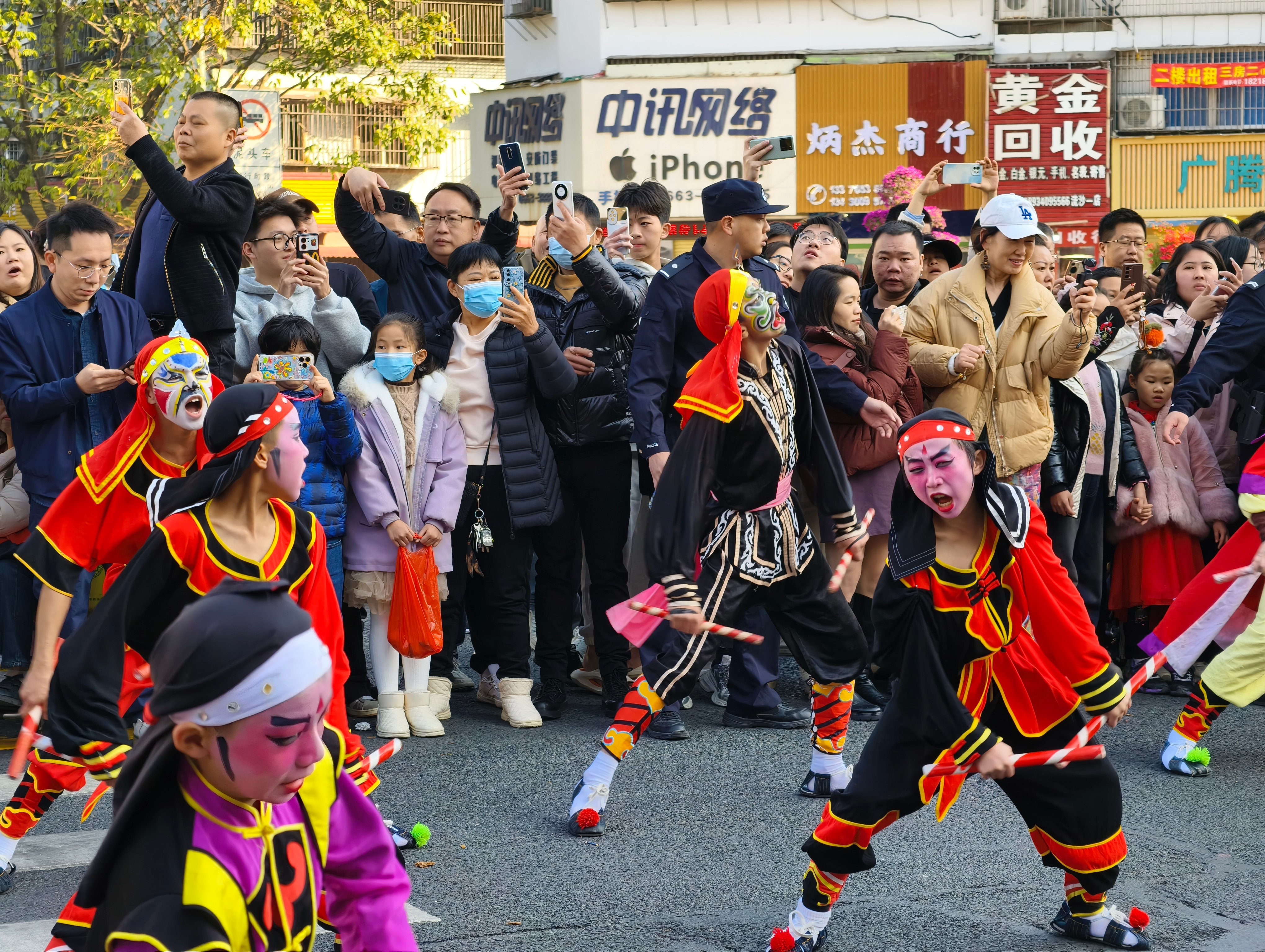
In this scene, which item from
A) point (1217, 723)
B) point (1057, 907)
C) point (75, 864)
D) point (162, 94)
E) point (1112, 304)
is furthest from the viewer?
point (162, 94)

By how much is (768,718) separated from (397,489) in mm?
2057

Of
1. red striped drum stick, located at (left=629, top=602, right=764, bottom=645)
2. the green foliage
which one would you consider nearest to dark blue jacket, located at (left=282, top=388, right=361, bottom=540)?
red striped drum stick, located at (left=629, top=602, right=764, bottom=645)

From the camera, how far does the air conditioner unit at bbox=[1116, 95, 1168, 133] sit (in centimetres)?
2234

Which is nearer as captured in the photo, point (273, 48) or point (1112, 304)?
point (1112, 304)

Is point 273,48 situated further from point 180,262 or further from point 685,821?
point 685,821

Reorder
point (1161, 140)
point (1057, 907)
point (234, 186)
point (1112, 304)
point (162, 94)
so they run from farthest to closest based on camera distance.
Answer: point (1161, 140)
point (162, 94)
point (1112, 304)
point (234, 186)
point (1057, 907)

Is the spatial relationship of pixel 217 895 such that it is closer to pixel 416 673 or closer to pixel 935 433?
pixel 935 433

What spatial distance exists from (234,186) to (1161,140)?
Answer: 19.5 meters

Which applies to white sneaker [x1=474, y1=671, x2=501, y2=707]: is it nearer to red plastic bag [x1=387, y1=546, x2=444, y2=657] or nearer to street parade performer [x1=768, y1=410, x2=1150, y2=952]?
red plastic bag [x1=387, y1=546, x2=444, y2=657]

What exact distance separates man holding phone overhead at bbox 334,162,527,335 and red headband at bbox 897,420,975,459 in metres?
3.64

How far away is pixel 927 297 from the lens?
7.27 m

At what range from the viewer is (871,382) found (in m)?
7.04

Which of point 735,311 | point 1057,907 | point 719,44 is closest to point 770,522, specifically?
point 735,311

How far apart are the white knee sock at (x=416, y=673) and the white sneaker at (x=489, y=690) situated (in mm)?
558
